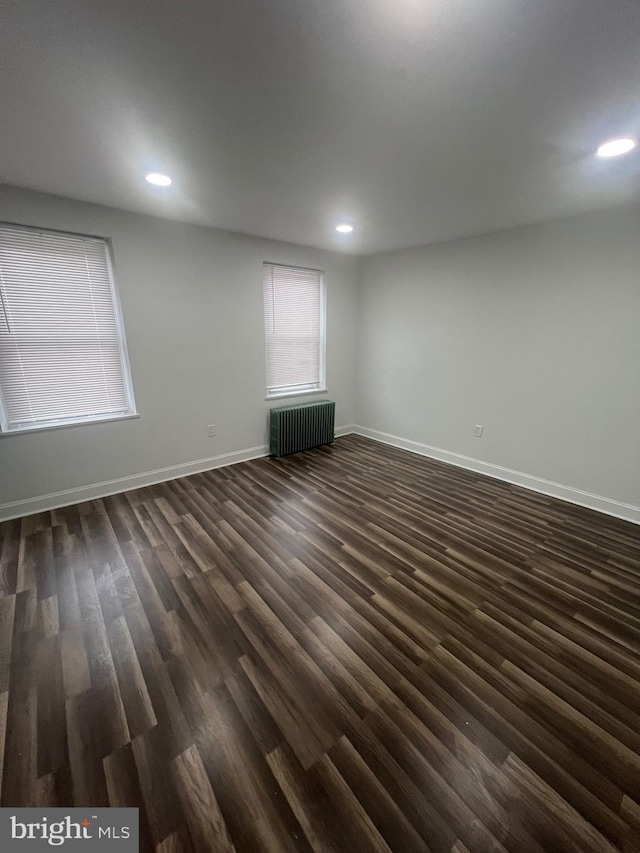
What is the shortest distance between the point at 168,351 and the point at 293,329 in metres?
1.61

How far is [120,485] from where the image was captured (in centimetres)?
322

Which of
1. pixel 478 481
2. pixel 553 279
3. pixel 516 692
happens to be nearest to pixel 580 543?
pixel 478 481

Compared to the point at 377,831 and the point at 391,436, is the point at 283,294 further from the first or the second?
the point at 377,831

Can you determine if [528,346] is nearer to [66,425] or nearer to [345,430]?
[345,430]

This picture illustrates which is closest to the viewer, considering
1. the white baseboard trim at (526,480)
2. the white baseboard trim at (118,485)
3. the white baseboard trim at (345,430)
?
the white baseboard trim at (118,485)

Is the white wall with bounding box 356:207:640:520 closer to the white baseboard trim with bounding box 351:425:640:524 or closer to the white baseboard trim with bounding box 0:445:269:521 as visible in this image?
the white baseboard trim with bounding box 351:425:640:524

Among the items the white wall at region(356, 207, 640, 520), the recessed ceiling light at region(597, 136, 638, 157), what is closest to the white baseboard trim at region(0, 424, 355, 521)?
the white wall at region(356, 207, 640, 520)

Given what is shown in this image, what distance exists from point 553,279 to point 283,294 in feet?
9.25

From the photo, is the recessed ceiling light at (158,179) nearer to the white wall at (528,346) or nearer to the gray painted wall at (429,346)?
the gray painted wall at (429,346)

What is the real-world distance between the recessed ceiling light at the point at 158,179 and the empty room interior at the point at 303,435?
0.17 ft

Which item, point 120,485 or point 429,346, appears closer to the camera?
point 120,485

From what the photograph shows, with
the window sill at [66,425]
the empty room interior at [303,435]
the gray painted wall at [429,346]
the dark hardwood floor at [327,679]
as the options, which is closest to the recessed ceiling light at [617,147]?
the empty room interior at [303,435]

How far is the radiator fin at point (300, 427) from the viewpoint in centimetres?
410

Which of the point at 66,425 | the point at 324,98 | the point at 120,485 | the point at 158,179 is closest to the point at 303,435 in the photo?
the point at 120,485
